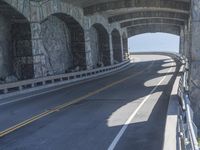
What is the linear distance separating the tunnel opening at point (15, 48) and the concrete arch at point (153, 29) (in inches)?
2121

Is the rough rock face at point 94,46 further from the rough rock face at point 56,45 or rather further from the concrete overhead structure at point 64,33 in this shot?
the rough rock face at point 56,45

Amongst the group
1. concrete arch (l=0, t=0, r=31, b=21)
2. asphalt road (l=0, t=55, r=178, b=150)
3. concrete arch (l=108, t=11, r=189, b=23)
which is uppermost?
concrete arch (l=108, t=11, r=189, b=23)

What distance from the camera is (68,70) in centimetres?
4350

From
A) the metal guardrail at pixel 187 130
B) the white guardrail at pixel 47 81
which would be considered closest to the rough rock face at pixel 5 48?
the white guardrail at pixel 47 81

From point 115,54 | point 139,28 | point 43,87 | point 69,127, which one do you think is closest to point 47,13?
point 43,87

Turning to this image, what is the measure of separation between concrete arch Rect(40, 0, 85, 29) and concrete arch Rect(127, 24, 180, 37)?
4080cm

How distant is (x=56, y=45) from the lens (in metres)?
40.8

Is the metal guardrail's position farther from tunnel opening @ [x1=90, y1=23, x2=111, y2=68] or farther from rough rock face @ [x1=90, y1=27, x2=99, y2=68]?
tunnel opening @ [x1=90, y1=23, x2=111, y2=68]

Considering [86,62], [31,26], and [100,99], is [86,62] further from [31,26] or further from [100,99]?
[100,99]

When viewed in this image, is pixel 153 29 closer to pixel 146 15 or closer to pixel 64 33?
pixel 146 15

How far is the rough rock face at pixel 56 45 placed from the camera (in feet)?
124

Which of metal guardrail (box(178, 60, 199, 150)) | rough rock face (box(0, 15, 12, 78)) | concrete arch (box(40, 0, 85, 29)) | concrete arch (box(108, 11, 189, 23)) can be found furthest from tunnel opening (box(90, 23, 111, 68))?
metal guardrail (box(178, 60, 199, 150))

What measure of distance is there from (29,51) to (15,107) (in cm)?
1288

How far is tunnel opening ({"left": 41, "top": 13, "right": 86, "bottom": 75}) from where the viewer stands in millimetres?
38281
